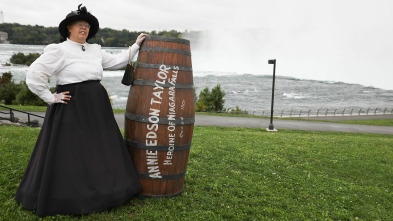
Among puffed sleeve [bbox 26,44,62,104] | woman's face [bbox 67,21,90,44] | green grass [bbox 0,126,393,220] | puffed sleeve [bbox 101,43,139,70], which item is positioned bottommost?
green grass [bbox 0,126,393,220]

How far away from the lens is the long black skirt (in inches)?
145

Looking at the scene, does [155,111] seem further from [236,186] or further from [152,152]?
[236,186]

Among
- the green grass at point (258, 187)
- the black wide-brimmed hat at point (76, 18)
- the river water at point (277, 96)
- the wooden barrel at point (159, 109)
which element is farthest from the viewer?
the river water at point (277, 96)

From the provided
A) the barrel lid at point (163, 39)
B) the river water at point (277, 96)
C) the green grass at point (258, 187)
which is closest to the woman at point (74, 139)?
the green grass at point (258, 187)

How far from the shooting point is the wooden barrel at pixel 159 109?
4.15 m

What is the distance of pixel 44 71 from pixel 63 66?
22 centimetres

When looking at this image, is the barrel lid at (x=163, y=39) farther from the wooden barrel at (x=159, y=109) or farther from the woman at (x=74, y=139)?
the woman at (x=74, y=139)

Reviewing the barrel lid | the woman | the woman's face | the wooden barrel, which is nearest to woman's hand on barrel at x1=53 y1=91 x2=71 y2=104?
the woman

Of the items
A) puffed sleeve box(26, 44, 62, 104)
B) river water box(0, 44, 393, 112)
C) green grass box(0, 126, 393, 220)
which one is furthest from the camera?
river water box(0, 44, 393, 112)

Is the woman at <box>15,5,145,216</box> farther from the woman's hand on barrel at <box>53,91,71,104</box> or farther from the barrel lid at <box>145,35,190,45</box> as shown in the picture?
the barrel lid at <box>145,35,190,45</box>

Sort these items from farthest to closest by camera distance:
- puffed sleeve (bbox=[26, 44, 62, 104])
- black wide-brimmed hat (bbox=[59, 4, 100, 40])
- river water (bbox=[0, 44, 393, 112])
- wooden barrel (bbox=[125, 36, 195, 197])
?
river water (bbox=[0, 44, 393, 112]) < wooden barrel (bbox=[125, 36, 195, 197]) < black wide-brimmed hat (bbox=[59, 4, 100, 40]) < puffed sleeve (bbox=[26, 44, 62, 104])

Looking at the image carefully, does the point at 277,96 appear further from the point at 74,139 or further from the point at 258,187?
the point at 74,139

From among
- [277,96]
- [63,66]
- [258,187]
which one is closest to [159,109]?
[63,66]

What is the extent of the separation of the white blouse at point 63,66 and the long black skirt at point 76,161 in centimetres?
12
